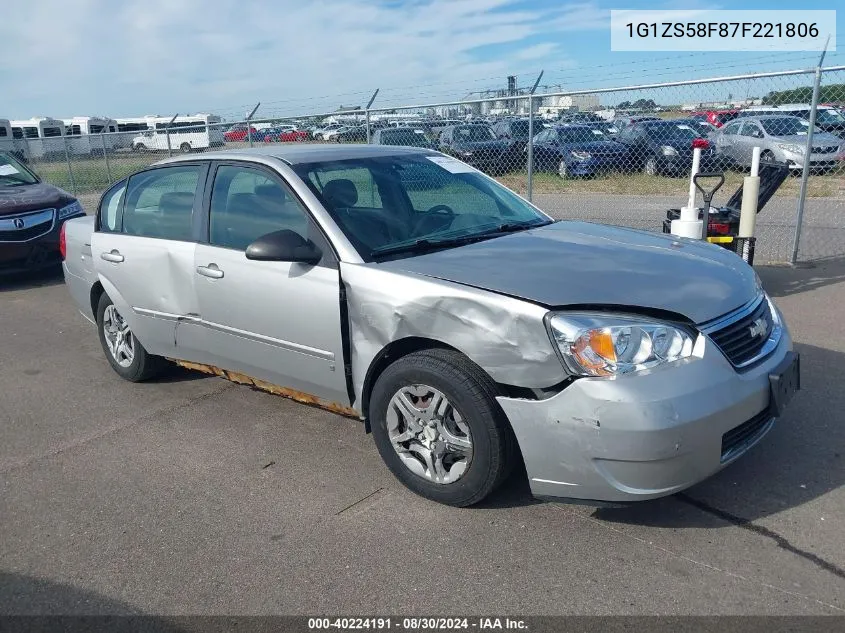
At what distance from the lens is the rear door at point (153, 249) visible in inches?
180

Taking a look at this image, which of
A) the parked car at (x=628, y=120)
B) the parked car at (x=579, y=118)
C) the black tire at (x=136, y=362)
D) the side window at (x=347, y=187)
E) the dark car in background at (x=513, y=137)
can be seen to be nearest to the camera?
the side window at (x=347, y=187)

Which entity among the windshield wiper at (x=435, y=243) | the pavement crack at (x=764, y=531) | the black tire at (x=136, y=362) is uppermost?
the windshield wiper at (x=435, y=243)

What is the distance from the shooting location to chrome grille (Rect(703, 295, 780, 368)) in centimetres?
314

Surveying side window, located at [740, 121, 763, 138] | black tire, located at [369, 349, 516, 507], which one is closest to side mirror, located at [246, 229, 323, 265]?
black tire, located at [369, 349, 516, 507]

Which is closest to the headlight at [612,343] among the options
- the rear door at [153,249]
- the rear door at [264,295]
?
the rear door at [264,295]

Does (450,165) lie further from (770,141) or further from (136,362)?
(770,141)

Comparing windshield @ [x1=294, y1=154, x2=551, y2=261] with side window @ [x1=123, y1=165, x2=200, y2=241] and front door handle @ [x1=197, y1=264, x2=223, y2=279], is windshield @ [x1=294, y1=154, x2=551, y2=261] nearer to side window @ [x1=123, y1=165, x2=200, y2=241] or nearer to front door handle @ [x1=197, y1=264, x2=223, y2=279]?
front door handle @ [x1=197, y1=264, x2=223, y2=279]

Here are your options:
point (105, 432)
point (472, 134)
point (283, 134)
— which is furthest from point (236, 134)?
point (105, 432)

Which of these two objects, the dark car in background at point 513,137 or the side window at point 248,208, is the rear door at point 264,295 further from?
the dark car in background at point 513,137

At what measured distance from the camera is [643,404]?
9.34 ft

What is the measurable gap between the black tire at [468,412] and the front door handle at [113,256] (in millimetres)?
2496

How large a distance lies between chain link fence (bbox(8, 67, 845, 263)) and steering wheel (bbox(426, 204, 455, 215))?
480 cm

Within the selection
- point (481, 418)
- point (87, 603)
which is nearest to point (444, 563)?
point (481, 418)

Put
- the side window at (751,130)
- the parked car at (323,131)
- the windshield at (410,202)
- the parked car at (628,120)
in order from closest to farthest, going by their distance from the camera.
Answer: the windshield at (410,202)
the parked car at (628,120)
the parked car at (323,131)
the side window at (751,130)
